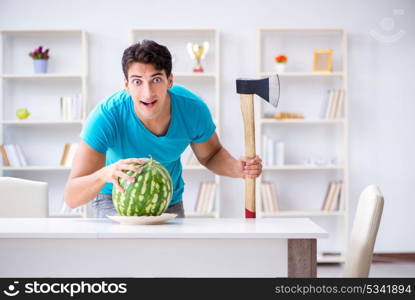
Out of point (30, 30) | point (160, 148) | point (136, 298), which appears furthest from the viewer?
point (30, 30)

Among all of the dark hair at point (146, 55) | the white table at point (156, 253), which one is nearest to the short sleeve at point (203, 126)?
the dark hair at point (146, 55)

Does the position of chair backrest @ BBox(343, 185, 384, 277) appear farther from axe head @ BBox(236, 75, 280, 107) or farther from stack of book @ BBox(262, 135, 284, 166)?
stack of book @ BBox(262, 135, 284, 166)

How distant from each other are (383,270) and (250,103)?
140 inches

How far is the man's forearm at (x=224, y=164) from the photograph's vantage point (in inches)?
98.5

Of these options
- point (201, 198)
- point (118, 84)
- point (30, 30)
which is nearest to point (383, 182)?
point (201, 198)

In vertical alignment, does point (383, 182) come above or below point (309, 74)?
below

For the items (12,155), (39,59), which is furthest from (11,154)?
(39,59)

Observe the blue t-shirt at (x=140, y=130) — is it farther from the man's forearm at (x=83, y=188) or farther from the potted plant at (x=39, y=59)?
the potted plant at (x=39, y=59)

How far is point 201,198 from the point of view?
5738mm

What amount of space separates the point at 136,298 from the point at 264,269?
0.38 meters

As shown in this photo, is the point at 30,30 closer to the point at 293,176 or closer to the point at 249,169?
the point at 293,176

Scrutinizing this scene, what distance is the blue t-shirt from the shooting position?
2328 millimetres

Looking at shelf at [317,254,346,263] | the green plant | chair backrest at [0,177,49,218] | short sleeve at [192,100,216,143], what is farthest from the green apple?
short sleeve at [192,100,216,143]

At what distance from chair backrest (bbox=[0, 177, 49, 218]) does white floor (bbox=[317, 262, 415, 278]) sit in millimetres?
3061
